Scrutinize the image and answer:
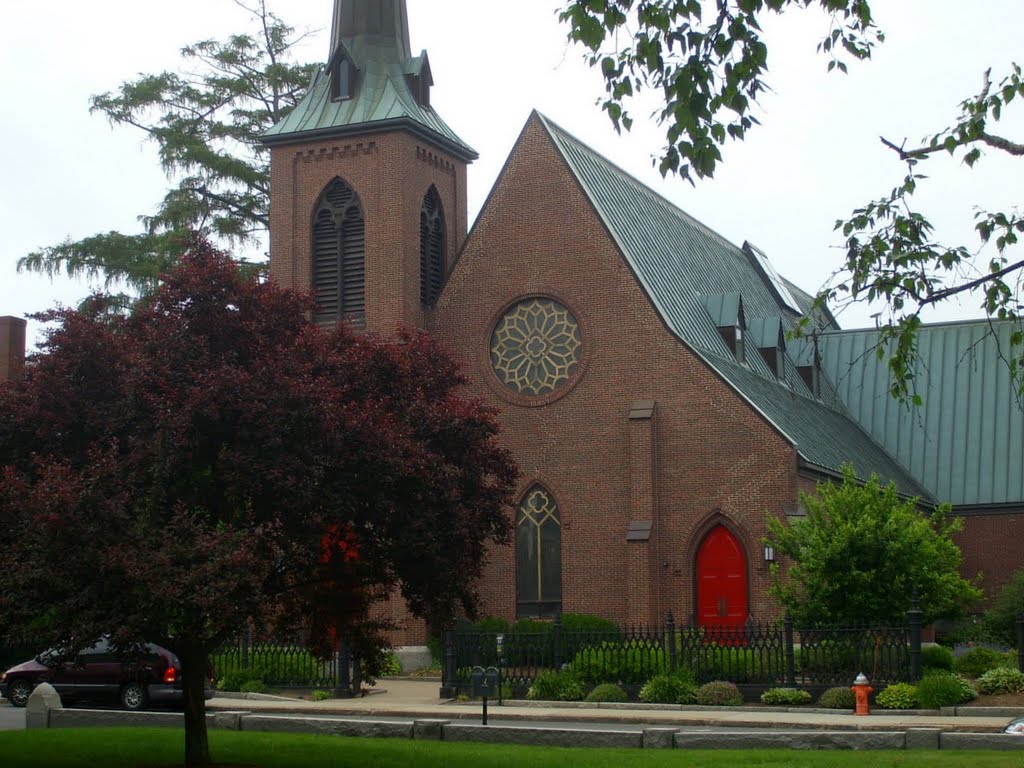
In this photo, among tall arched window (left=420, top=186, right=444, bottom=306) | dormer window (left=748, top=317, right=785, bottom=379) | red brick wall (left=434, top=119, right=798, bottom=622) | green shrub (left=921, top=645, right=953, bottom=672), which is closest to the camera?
green shrub (left=921, top=645, right=953, bottom=672)

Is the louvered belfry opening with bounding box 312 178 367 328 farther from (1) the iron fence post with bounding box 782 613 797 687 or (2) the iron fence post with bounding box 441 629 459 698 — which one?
(1) the iron fence post with bounding box 782 613 797 687

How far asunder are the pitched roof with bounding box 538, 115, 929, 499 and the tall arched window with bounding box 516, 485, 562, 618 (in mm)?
5743

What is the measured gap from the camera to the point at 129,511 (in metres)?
16.1

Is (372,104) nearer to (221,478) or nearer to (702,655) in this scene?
(702,655)

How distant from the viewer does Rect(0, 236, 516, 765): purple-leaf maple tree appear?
15273mm

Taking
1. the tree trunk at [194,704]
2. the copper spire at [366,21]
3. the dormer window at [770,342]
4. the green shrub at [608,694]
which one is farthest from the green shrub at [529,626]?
the tree trunk at [194,704]

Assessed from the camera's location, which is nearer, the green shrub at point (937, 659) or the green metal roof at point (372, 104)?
the green shrub at point (937, 659)

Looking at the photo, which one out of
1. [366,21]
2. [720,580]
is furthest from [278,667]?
[366,21]

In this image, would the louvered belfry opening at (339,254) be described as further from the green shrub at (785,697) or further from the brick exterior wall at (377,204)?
the green shrub at (785,697)

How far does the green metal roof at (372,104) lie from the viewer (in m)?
39.7

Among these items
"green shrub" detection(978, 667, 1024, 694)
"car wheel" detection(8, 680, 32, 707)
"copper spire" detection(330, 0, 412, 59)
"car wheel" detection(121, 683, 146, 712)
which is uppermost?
"copper spire" detection(330, 0, 412, 59)

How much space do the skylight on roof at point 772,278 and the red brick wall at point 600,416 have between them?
54.4 ft

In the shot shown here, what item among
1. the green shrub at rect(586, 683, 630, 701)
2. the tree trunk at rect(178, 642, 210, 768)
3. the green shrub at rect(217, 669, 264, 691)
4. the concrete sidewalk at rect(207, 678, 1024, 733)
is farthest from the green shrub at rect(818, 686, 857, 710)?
the tree trunk at rect(178, 642, 210, 768)

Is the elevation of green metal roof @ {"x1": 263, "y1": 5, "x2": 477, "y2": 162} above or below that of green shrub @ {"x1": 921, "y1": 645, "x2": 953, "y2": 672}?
above
